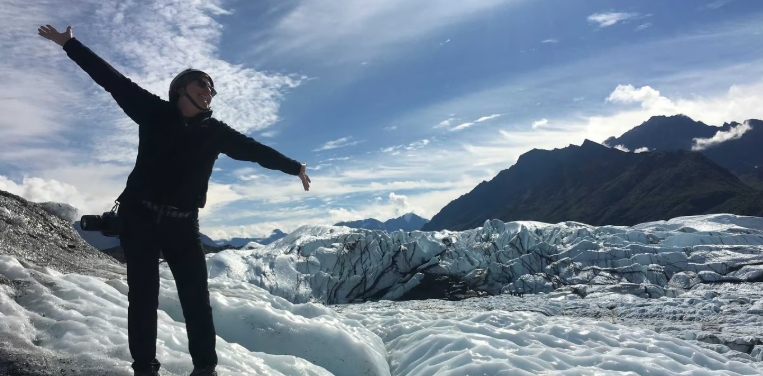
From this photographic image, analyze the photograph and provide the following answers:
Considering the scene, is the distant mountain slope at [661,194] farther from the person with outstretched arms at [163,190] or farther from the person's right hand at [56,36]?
the person's right hand at [56,36]

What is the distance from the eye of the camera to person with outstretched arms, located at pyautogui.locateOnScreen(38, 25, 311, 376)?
166 inches

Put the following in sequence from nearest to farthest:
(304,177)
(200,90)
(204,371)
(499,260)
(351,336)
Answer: (200,90) < (204,371) < (304,177) < (351,336) < (499,260)

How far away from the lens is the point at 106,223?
165 inches

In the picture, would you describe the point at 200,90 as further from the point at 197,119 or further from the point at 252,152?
the point at 252,152

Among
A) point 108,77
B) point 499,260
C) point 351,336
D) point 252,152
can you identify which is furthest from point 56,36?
point 499,260

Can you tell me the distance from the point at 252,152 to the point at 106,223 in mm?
1412

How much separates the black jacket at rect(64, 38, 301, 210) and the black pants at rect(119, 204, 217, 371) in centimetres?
19

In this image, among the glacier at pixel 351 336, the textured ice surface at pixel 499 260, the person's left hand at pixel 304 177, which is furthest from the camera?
the textured ice surface at pixel 499 260

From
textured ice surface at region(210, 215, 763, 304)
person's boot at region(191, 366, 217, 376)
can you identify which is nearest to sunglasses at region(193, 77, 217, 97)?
person's boot at region(191, 366, 217, 376)

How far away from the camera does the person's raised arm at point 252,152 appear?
4.68 m

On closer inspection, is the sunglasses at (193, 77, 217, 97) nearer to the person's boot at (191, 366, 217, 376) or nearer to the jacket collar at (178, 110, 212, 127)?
the jacket collar at (178, 110, 212, 127)

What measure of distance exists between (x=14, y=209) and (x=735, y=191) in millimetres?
175691

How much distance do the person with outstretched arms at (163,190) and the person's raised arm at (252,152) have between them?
0.04 m

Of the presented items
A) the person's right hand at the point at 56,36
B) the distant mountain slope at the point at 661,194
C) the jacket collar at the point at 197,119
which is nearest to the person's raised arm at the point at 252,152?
the jacket collar at the point at 197,119
